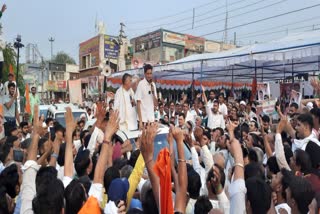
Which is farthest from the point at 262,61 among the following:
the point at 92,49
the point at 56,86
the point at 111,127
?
the point at 56,86

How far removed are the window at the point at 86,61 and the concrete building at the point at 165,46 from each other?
5.39 metres

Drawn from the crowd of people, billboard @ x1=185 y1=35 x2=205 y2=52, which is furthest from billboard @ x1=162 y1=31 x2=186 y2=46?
the crowd of people

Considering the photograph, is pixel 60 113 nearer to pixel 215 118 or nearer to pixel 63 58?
pixel 215 118

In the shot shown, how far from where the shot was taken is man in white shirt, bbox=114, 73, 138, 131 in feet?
23.9

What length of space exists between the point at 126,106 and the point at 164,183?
16.1 feet

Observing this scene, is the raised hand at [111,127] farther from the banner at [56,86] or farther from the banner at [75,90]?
the banner at [56,86]

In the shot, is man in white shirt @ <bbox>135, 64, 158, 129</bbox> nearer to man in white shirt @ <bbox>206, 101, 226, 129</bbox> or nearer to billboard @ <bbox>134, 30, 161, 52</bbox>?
man in white shirt @ <bbox>206, 101, 226, 129</bbox>

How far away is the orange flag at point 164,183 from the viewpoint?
245 cm

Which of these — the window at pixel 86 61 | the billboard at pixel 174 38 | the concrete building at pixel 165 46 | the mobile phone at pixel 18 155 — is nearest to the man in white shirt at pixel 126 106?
the mobile phone at pixel 18 155

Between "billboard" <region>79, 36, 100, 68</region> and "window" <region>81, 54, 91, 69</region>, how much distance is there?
375 millimetres

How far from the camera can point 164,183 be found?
2.49 metres

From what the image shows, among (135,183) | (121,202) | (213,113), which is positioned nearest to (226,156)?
(135,183)

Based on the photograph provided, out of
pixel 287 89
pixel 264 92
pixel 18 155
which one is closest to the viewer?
pixel 18 155

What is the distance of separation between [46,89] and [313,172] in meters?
47.4
